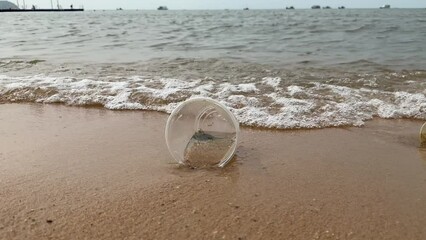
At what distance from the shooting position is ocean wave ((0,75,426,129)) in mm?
4402

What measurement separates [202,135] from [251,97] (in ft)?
6.77

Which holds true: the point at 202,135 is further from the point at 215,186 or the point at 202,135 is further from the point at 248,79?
the point at 248,79

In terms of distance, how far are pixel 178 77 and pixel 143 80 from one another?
631mm

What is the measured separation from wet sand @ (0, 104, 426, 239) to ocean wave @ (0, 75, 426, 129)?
408mm

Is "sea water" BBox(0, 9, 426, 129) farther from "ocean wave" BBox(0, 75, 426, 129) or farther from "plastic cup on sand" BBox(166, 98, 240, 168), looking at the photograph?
"plastic cup on sand" BBox(166, 98, 240, 168)

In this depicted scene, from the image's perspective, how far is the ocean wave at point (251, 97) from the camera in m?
4.40

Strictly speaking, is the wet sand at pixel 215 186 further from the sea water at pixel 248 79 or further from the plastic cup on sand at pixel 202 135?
the sea water at pixel 248 79

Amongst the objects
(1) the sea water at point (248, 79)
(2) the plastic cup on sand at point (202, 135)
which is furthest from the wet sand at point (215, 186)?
Answer: (1) the sea water at point (248, 79)

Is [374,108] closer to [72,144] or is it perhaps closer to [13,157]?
[72,144]

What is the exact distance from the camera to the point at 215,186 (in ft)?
8.92

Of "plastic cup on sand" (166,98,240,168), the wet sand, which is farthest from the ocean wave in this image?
"plastic cup on sand" (166,98,240,168)

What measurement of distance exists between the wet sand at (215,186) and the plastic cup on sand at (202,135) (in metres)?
0.13

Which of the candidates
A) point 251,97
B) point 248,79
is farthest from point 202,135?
point 248,79

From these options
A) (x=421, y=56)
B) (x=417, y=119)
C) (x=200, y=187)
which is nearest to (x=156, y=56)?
(x=421, y=56)
